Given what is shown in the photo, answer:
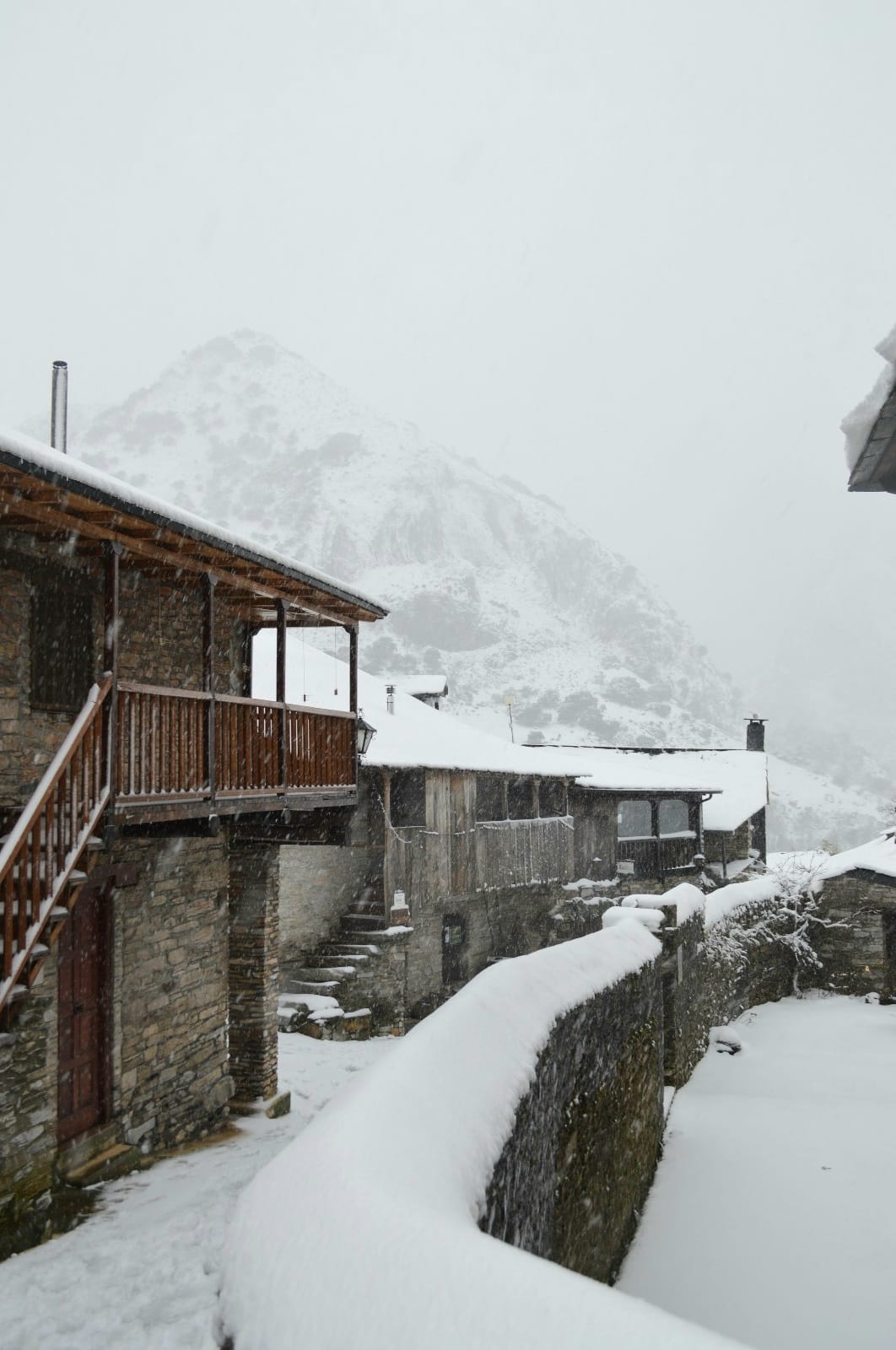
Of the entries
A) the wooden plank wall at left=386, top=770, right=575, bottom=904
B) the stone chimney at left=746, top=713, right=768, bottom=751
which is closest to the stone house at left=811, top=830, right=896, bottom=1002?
the wooden plank wall at left=386, top=770, right=575, bottom=904

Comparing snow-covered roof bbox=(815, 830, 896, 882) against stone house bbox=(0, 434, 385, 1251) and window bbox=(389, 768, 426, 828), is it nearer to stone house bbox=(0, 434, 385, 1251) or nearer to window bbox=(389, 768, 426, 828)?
window bbox=(389, 768, 426, 828)

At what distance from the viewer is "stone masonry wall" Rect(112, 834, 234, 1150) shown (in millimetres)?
8727

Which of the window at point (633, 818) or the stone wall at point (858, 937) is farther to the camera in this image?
the window at point (633, 818)

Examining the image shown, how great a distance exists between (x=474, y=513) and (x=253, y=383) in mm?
48251

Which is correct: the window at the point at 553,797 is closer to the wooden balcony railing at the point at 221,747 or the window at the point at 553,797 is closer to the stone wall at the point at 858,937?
the stone wall at the point at 858,937

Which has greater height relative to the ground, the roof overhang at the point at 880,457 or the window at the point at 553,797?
the roof overhang at the point at 880,457

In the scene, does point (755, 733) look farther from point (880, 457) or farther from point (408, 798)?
point (880, 457)

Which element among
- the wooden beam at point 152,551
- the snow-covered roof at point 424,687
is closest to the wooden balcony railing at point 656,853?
the snow-covered roof at point 424,687

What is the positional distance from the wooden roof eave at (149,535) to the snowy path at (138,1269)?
15.0ft

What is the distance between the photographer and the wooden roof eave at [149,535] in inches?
246

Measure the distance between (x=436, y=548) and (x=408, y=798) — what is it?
11298cm

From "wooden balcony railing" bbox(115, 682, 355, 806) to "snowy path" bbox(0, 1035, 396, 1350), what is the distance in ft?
10.4

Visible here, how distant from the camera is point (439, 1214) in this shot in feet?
8.68

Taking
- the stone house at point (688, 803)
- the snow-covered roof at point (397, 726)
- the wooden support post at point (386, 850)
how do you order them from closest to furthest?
the wooden support post at point (386, 850)
the snow-covered roof at point (397, 726)
the stone house at point (688, 803)
